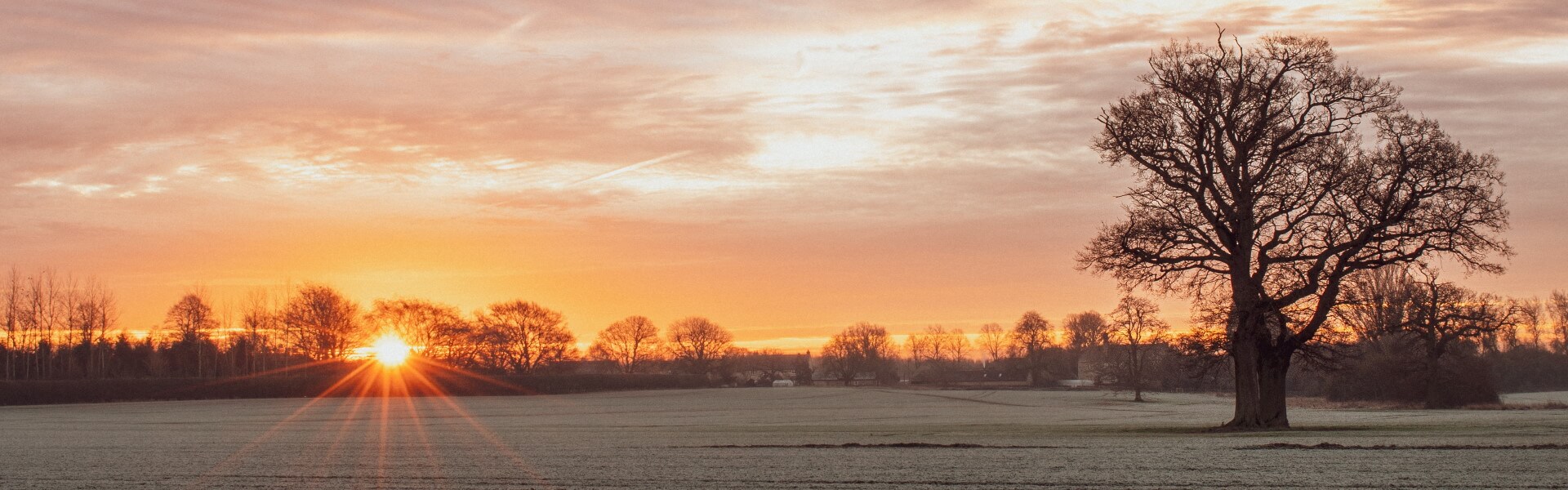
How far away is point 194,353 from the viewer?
12269 cm

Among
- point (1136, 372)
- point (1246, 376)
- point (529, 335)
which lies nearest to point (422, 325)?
point (529, 335)

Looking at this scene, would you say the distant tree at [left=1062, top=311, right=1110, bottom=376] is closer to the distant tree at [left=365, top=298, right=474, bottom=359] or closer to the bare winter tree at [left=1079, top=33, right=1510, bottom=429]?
the distant tree at [left=365, top=298, right=474, bottom=359]

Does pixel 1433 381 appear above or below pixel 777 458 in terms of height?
below

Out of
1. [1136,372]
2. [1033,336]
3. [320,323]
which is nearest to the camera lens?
[1136,372]

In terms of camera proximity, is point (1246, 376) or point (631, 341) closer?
point (1246, 376)

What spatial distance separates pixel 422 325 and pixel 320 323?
47.0 feet

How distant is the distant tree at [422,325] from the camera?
132 meters

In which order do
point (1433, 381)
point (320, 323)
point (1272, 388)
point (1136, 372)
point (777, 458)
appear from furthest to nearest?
point (320, 323)
point (1136, 372)
point (1433, 381)
point (1272, 388)
point (777, 458)

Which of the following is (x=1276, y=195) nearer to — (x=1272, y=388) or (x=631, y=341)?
(x=1272, y=388)

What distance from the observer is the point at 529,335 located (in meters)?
144

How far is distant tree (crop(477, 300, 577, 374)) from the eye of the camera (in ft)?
459

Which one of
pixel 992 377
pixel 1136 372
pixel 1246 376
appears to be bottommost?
pixel 992 377

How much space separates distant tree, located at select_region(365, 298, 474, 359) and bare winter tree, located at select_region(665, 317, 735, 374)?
52525mm

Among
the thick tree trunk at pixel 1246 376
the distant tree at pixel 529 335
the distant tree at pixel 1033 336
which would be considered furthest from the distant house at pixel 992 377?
the thick tree trunk at pixel 1246 376
